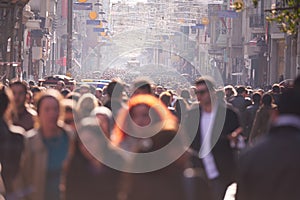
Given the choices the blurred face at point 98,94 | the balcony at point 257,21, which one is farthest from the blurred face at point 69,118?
the balcony at point 257,21

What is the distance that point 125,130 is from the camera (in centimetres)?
909

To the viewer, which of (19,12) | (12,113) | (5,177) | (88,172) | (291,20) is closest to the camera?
(88,172)

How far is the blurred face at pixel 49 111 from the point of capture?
914 centimetres

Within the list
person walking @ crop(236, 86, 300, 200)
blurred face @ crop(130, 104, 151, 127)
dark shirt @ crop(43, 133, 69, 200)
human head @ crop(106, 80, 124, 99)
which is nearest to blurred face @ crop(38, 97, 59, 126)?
Result: dark shirt @ crop(43, 133, 69, 200)

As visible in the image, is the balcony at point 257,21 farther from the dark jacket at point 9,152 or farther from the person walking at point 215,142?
the dark jacket at point 9,152

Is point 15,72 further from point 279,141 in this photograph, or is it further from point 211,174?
point 279,141

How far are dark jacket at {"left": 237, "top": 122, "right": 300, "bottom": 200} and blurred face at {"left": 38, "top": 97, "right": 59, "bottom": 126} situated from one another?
2.81 m

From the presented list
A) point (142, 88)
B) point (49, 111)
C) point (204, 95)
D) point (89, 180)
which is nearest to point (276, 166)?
point (89, 180)

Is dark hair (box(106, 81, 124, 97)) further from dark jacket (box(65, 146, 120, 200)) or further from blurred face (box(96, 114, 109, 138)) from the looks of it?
dark jacket (box(65, 146, 120, 200))

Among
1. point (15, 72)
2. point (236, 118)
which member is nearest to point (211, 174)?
point (236, 118)

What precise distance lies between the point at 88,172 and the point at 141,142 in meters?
0.79

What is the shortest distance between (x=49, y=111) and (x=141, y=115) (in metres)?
0.96

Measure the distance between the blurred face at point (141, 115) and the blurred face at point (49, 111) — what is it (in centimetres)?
78

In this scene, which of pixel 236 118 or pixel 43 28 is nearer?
pixel 236 118
